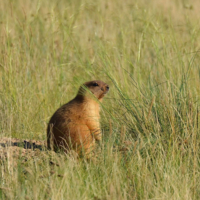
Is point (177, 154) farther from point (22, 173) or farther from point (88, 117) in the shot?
point (22, 173)

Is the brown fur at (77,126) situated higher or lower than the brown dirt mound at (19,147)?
higher

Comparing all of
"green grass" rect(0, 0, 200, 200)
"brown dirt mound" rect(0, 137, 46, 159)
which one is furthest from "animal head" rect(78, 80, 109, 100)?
"brown dirt mound" rect(0, 137, 46, 159)

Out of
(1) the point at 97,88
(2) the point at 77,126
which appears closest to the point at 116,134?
(2) the point at 77,126

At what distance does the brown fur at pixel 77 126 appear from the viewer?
3.78 metres

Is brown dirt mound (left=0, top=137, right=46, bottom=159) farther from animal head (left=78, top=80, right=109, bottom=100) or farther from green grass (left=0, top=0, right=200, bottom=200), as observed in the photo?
animal head (left=78, top=80, right=109, bottom=100)

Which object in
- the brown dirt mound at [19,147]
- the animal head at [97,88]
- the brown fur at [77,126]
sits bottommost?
the brown dirt mound at [19,147]

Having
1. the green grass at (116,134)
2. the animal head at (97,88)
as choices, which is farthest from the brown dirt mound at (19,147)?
the animal head at (97,88)

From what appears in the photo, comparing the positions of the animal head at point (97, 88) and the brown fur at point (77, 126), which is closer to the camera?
the brown fur at point (77, 126)

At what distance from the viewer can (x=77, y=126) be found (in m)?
3.84

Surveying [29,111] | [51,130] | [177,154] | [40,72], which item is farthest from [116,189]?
[40,72]

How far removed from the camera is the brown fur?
378cm

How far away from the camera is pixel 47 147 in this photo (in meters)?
4.02

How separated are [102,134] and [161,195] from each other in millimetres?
1193

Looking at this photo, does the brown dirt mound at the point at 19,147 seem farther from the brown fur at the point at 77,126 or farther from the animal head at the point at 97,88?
the animal head at the point at 97,88
